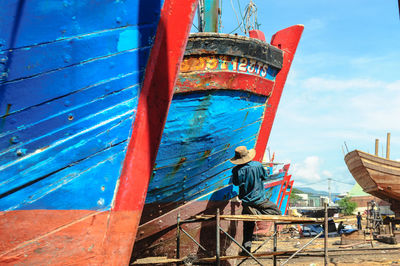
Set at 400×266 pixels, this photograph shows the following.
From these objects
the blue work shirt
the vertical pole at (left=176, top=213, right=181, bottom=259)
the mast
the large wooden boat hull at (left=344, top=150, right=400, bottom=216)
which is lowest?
the vertical pole at (left=176, top=213, right=181, bottom=259)

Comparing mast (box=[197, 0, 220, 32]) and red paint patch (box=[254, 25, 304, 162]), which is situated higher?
mast (box=[197, 0, 220, 32])

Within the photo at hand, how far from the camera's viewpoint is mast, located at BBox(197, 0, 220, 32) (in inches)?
295

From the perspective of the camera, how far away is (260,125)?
19.5 feet

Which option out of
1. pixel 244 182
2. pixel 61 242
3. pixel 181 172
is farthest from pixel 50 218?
pixel 244 182

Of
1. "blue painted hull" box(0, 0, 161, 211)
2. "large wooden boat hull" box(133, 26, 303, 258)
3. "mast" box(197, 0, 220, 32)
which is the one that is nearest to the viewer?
"blue painted hull" box(0, 0, 161, 211)

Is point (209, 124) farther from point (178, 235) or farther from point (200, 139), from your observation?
point (178, 235)

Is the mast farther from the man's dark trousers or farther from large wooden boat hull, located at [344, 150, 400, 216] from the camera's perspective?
large wooden boat hull, located at [344, 150, 400, 216]

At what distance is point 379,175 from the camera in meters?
12.5

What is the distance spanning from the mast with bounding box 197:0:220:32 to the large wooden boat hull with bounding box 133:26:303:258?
6.72 ft

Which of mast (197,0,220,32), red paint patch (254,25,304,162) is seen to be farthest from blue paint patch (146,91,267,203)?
mast (197,0,220,32)

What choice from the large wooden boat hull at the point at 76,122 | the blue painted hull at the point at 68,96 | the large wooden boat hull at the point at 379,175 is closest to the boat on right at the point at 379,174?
the large wooden boat hull at the point at 379,175

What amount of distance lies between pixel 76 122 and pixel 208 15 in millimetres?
5404

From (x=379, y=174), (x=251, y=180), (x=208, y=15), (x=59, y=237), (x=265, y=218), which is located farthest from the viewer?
(x=379, y=174)

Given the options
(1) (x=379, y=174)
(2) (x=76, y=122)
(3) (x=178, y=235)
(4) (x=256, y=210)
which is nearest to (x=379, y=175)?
(1) (x=379, y=174)
